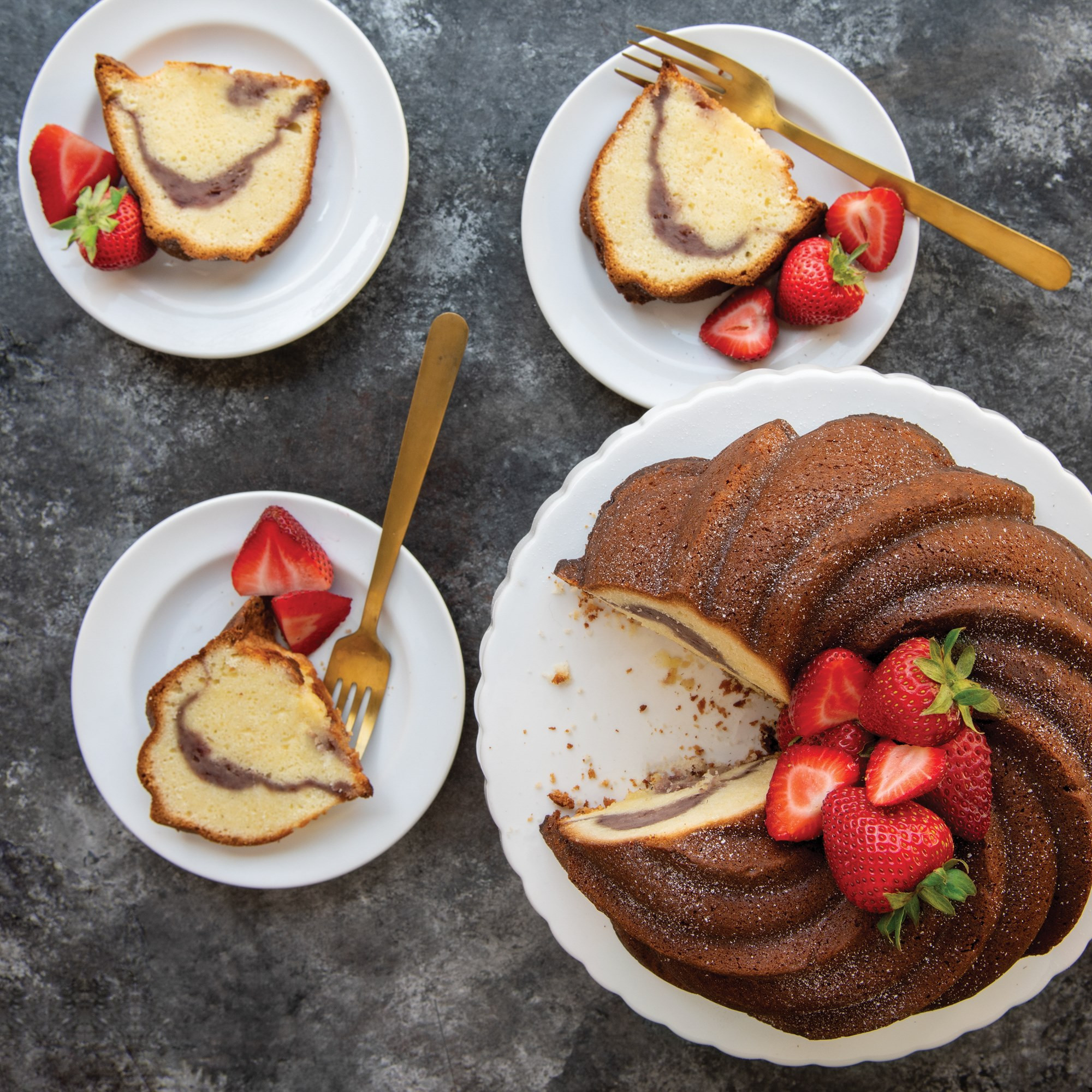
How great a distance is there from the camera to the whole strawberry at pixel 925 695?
1.46 meters

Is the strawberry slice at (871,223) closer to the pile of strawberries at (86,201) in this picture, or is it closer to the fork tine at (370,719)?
the fork tine at (370,719)

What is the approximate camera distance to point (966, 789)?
1517 millimetres

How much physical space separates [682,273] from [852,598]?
1.07m

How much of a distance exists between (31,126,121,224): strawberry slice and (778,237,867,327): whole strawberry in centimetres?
183

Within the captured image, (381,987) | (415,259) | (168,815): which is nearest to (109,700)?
(168,815)

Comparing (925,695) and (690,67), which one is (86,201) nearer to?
(690,67)

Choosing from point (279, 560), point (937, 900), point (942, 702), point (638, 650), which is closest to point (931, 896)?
point (937, 900)

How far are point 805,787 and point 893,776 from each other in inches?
6.6

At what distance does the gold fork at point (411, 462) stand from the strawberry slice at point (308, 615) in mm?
61

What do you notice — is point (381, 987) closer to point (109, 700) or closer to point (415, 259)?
point (109, 700)

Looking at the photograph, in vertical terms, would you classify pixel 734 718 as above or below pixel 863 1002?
above

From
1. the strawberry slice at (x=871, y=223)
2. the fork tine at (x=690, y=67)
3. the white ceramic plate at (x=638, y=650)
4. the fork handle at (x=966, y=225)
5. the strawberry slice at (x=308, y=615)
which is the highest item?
the fork tine at (x=690, y=67)

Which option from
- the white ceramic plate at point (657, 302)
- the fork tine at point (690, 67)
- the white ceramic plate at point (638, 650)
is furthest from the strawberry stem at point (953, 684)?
the fork tine at point (690, 67)

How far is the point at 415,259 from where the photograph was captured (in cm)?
240
